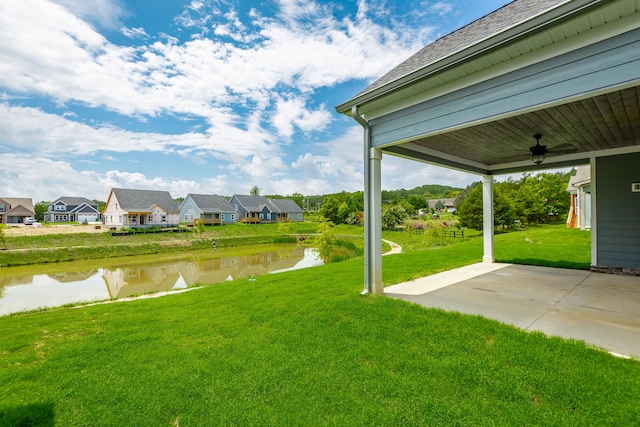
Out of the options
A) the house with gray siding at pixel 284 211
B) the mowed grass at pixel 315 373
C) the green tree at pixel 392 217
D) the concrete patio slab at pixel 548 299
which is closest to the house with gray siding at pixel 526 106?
the concrete patio slab at pixel 548 299

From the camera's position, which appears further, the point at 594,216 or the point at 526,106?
the point at 594,216

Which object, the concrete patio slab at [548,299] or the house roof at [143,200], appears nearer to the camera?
the concrete patio slab at [548,299]

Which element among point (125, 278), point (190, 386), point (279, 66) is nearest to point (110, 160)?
point (125, 278)

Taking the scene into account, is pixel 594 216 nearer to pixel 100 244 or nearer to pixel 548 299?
pixel 548 299

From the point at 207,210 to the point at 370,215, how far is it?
114 ft

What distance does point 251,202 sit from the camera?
43.3 metres

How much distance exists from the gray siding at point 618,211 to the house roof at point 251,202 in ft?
127

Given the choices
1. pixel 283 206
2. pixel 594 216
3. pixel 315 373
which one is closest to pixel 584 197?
pixel 594 216

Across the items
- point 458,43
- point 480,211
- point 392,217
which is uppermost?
point 458,43

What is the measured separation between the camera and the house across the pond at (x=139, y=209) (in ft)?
101

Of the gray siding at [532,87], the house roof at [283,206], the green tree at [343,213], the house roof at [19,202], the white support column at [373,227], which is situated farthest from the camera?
the house roof at [283,206]

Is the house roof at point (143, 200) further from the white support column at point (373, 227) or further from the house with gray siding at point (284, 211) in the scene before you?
the white support column at point (373, 227)

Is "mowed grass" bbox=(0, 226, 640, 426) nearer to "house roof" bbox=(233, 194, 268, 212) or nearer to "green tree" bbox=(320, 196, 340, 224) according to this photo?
"green tree" bbox=(320, 196, 340, 224)

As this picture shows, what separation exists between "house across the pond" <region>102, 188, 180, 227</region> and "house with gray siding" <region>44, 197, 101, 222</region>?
41.4 feet
